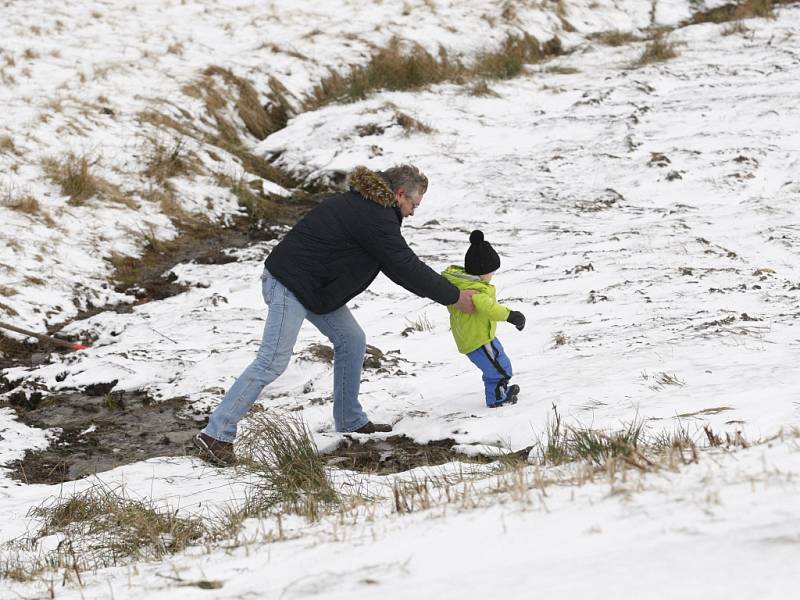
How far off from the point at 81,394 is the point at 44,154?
510 centimetres

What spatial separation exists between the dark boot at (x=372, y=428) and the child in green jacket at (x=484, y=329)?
Result: 0.66 meters

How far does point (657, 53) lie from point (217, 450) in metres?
13.6

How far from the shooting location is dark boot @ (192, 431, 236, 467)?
484 cm

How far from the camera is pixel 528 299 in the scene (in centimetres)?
737

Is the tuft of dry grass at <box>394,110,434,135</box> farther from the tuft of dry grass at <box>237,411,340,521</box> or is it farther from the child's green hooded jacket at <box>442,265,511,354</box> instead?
the tuft of dry grass at <box>237,411,340,521</box>

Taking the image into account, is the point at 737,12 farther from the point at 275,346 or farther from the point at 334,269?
the point at 275,346

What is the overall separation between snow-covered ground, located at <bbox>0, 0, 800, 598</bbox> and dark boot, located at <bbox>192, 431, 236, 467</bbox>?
108 millimetres

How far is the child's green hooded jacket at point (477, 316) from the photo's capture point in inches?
192

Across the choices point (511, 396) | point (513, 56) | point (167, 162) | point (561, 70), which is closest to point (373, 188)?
point (511, 396)

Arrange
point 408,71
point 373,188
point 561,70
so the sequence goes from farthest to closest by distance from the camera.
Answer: point 561,70, point 408,71, point 373,188

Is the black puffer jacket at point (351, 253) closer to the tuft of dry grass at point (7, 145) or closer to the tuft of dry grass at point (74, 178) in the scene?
the tuft of dry grass at point (74, 178)

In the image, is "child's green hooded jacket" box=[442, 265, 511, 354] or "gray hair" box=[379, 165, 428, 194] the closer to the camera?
"gray hair" box=[379, 165, 428, 194]

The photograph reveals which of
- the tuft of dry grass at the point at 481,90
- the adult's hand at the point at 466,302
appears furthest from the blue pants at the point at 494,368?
the tuft of dry grass at the point at 481,90

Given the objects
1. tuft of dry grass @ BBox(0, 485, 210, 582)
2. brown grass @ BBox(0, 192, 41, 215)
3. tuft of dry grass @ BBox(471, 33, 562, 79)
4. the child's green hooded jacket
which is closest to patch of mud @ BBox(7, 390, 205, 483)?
tuft of dry grass @ BBox(0, 485, 210, 582)
